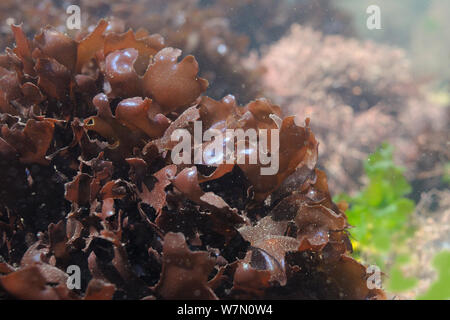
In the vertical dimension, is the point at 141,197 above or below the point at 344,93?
below

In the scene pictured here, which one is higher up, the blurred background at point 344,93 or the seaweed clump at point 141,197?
the blurred background at point 344,93

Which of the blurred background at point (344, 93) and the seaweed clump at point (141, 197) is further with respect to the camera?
the blurred background at point (344, 93)

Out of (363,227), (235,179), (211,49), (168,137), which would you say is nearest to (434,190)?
(363,227)

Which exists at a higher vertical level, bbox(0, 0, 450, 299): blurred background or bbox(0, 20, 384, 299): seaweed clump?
bbox(0, 0, 450, 299): blurred background

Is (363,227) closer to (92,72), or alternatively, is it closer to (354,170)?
(354,170)

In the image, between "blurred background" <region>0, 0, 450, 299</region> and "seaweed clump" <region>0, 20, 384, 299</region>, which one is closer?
"seaweed clump" <region>0, 20, 384, 299</region>
